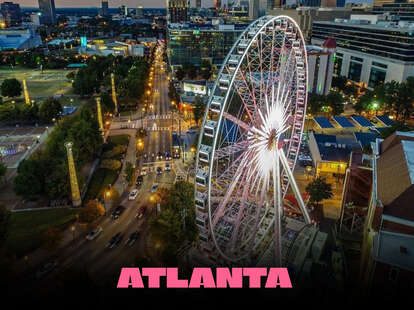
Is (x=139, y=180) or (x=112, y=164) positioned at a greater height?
(x=112, y=164)

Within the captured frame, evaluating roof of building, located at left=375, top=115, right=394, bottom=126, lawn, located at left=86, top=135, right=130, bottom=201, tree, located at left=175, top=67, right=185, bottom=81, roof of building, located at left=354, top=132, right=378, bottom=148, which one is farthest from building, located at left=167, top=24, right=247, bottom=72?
roof of building, located at left=354, top=132, right=378, bottom=148

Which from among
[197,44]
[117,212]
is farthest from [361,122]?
[197,44]

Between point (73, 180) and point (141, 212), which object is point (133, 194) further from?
point (73, 180)

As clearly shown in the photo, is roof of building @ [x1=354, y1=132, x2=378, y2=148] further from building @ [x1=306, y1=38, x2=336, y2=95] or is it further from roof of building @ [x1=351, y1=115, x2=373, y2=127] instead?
building @ [x1=306, y1=38, x2=336, y2=95]

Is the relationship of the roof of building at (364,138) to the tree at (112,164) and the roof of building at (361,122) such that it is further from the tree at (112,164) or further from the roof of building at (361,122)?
the tree at (112,164)

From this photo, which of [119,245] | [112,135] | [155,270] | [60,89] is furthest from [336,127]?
[60,89]

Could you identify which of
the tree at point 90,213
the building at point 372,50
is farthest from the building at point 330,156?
the building at point 372,50
